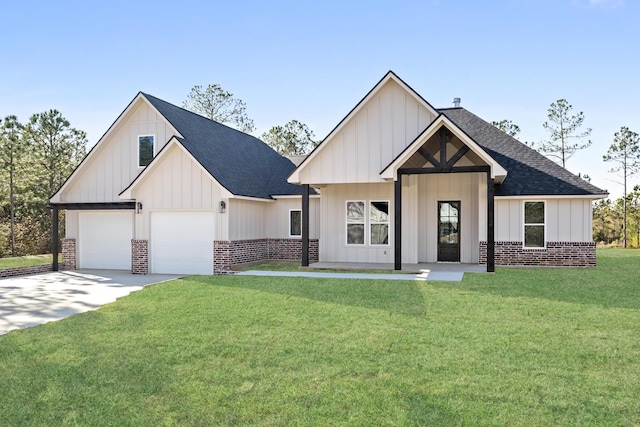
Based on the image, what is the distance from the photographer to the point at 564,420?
175 inches

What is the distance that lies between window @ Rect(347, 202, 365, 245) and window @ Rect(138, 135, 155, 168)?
25.4 feet

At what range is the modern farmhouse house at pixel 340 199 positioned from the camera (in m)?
16.5

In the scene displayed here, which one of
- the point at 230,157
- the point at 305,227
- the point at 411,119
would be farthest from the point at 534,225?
the point at 230,157

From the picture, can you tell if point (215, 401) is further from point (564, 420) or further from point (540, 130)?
point (540, 130)

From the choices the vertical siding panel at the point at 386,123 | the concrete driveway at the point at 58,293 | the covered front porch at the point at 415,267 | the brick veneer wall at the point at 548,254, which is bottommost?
the concrete driveway at the point at 58,293

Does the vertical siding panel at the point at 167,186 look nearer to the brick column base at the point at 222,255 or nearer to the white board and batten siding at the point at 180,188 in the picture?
the white board and batten siding at the point at 180,188

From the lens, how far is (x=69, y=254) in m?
19.2

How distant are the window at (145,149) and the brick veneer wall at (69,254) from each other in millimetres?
4148

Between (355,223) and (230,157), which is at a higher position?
(230,157)

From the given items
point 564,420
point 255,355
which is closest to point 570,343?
point 564,420

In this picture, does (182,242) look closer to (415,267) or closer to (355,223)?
(355,223)

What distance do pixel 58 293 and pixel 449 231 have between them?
41.8 ft

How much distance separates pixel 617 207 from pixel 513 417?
34870 mm

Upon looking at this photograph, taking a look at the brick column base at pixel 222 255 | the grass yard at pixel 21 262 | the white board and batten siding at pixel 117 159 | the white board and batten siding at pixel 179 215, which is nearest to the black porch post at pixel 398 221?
the brick column base at pixel 222 255
